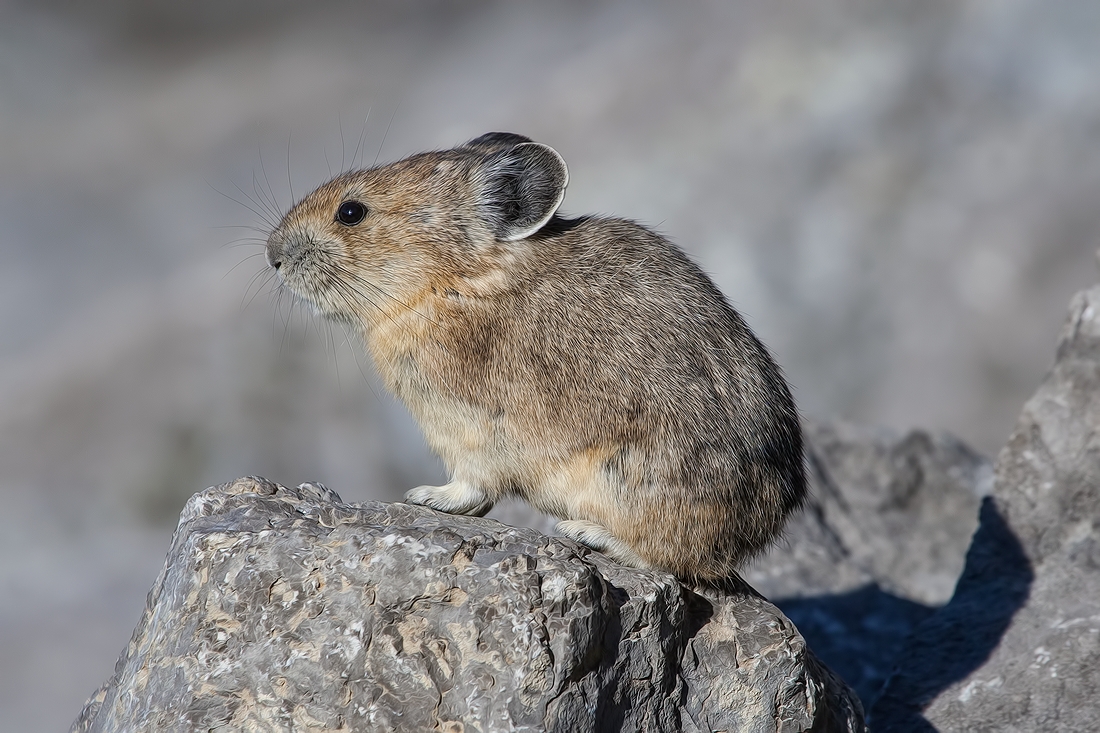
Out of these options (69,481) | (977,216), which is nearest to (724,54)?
(977,216)

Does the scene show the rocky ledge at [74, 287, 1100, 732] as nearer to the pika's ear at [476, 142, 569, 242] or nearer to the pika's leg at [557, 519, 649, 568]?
the pika's leg at [557, 519, 649, 568]

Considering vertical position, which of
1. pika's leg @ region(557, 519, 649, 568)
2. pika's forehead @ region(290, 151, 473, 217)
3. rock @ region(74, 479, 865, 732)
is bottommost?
rock @ region(74, 479, 865, 732)

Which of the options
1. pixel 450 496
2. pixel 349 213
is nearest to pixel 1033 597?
pixel 450 496

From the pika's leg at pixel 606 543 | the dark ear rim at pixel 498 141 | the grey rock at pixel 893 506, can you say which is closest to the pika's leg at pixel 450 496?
Answer: the pika's leg at pixel 606 543

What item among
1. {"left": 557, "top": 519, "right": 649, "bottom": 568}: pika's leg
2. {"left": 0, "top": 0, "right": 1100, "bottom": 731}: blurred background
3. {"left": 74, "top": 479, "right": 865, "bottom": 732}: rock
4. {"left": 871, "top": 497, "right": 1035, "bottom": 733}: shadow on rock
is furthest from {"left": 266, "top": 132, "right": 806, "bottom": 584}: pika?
{"left": 0, "top": 0, "right": 1100, "bottom": 731}: blurred background

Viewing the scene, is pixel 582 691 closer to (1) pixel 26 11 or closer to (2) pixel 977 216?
(2) pixel 977 216

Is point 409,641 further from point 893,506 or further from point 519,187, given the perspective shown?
point 893,506
